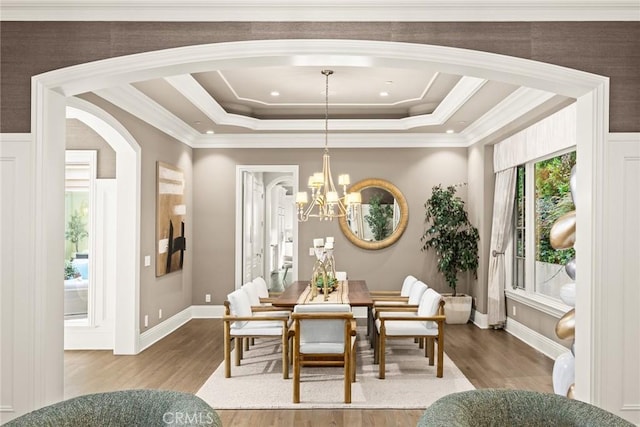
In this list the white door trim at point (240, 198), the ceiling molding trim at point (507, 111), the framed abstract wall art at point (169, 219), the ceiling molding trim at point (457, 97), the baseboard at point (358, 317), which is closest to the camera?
the ceiling molding trim at point (507, 111)

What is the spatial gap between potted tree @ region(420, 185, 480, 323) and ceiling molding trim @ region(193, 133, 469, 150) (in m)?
0.72

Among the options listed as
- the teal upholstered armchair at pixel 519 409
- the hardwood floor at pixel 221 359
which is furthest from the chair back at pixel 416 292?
Answer: the teal upholstered armchair at pixel 519 409

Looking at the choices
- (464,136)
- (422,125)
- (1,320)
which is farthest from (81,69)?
(464,136)

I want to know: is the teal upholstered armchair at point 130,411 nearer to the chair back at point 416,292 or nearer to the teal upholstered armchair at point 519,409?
the teal upholstered armchair at point 519,409

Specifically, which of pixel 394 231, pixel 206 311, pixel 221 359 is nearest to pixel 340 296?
pixel 221 359

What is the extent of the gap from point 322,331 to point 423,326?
1.18 meters

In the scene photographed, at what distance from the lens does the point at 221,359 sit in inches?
212

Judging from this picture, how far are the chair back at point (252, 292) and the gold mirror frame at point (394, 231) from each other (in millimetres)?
2278

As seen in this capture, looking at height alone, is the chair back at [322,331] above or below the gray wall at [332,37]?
below

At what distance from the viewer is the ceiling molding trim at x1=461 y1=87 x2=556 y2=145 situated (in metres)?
4.95

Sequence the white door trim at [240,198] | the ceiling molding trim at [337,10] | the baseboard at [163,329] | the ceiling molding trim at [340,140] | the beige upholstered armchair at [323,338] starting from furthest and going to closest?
the white door trim at [240,198], the ceiling molding trim at [340,140], the baseboard at [163,329], the beige upholstered armchair at [323,338], the ceiling molding trim at [337,10]

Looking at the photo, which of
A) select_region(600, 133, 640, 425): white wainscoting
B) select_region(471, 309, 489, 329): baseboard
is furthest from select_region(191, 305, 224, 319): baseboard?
select_region(600, 133, 640, 425): white wainscoting

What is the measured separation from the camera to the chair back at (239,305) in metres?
4.62

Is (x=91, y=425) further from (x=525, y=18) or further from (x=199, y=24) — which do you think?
(x=525, y=18)
